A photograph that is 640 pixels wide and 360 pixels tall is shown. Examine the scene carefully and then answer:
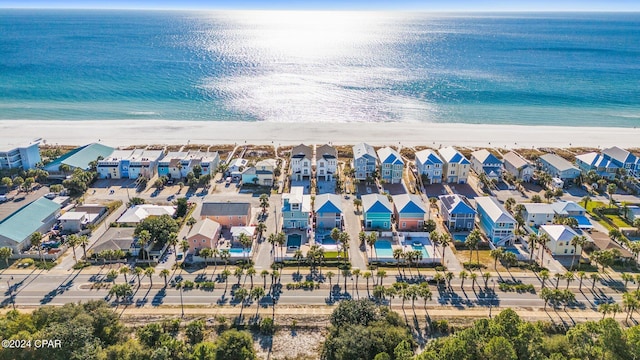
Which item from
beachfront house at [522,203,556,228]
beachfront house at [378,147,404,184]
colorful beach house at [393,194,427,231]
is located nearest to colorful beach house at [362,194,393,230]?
colorful beach house at [393,194,427,231]

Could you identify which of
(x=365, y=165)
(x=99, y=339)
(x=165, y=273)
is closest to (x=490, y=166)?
(x=365, y=165)

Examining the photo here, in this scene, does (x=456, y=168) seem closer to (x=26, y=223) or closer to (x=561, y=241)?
(x=561, y=241)

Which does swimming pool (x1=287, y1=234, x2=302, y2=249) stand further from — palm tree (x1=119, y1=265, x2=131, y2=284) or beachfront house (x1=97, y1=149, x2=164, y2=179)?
beachfront house (x1=97, y1=149, x2=164, y2=179)

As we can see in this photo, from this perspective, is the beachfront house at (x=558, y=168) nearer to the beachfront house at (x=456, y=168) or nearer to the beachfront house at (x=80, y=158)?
the beachfront house at (x=456, y=168)

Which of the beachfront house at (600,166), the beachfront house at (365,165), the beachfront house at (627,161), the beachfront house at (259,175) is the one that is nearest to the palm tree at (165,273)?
the beachfront house at (259,175)

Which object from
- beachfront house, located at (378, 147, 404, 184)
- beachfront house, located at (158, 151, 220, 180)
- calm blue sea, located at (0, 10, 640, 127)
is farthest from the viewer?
calm blue sea, located at (0, 10, 640, 127)
